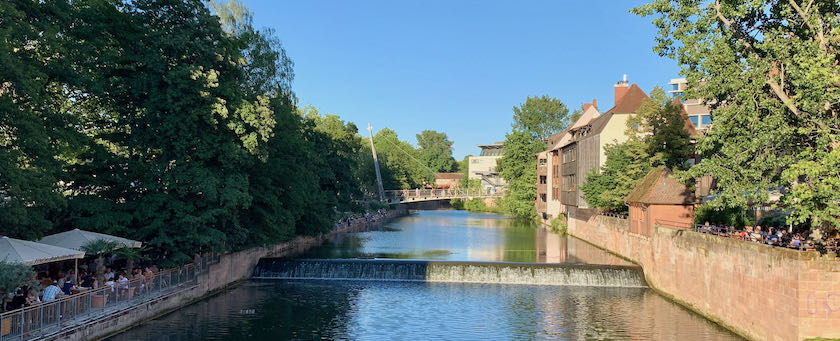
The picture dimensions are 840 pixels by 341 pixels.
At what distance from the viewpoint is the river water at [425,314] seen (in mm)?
25766

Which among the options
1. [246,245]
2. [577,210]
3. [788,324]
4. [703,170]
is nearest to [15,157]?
[246,245]

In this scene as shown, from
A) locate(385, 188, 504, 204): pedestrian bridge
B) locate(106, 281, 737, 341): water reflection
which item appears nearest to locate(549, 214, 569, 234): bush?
locate(106, 281, 737, 341): water reflection

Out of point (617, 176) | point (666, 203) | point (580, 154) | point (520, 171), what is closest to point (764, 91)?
point (666, 203)

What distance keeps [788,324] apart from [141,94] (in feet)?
87.3

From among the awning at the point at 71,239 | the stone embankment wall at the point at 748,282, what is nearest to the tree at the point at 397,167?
the stone embankment wall at the point at 748,282

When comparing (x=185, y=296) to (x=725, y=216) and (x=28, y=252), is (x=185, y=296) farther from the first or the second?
(x=725, y=216)

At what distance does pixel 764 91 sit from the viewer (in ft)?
79.8

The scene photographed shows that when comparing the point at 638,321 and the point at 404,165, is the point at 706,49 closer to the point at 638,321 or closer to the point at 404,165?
the point at 638,321

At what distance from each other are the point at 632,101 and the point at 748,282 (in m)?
36.0

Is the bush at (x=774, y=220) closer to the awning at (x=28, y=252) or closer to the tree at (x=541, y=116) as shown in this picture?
the awning at (x=28, y=252)

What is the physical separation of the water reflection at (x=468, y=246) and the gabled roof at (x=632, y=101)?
1188cm

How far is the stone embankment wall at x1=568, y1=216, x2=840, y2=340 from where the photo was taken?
69.9ft

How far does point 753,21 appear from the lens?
24.8 meters

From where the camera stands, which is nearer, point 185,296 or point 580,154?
point 185,296
